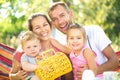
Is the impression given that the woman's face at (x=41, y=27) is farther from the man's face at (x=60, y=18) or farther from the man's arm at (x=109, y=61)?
the man's arm at (x=109, y=61)

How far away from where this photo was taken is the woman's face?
407cm

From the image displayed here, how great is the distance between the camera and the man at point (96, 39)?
4141mm

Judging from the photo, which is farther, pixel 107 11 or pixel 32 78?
pixel 107 11

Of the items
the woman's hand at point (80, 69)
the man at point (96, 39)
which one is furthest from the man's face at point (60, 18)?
the woman's hand at point (80, 69)

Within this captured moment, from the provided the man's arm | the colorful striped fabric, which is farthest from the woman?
the colorful striped fabric

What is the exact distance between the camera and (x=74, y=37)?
13.2 feet

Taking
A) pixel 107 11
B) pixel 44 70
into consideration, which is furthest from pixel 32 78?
pixel 107 11

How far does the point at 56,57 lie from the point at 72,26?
327 millimetres

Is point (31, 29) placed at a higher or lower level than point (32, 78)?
higher

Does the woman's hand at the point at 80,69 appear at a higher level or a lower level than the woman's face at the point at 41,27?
lower

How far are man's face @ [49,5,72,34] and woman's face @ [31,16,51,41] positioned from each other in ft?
0.39

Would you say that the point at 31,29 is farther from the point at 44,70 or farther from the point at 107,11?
the point at 107,11

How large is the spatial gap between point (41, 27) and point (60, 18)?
0.22 meters

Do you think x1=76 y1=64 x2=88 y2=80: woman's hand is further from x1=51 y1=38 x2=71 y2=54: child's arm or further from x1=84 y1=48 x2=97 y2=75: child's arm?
x1=51 y1=38 x2=71 y2=54: child's arm
